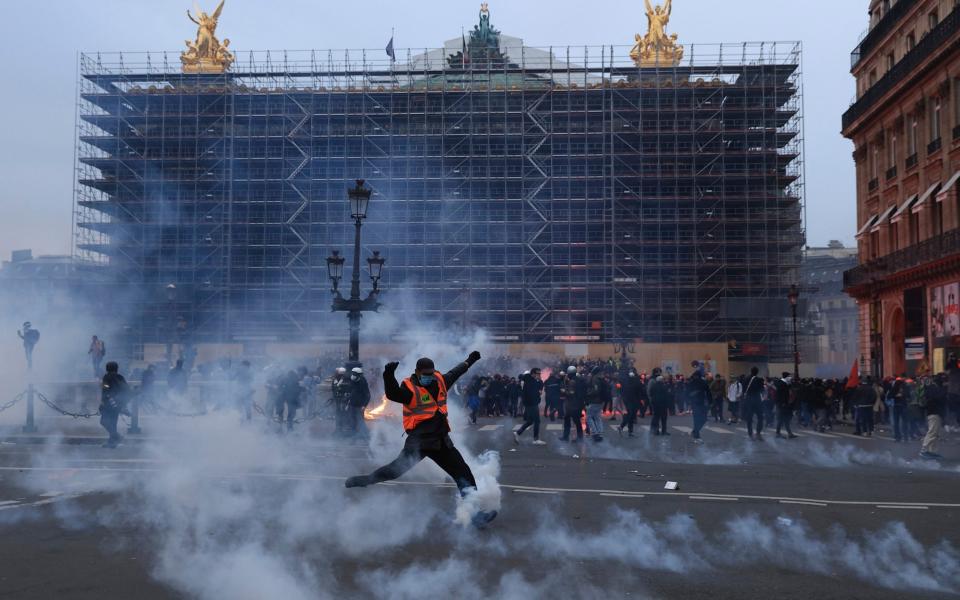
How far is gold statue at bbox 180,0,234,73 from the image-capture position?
5184cm

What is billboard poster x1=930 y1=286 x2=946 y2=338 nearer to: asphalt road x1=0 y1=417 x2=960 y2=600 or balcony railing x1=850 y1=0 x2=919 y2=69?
balcony railing x1=850 y1=0 x2=919 y2=69

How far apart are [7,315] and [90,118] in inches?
888

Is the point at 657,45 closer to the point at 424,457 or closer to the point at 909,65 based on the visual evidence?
the point at 909,65

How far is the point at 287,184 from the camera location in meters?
48.3

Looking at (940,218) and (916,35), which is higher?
(916,35)

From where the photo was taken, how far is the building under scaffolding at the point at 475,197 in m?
47.5

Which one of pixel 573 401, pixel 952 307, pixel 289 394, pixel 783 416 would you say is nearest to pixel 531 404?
pixel 573 401

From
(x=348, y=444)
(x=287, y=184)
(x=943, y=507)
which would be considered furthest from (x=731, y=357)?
(x=943, y=507)

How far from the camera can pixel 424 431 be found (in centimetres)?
831

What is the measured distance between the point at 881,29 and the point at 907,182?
A: 7664 mm

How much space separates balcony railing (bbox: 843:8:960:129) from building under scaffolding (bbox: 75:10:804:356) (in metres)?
8.67

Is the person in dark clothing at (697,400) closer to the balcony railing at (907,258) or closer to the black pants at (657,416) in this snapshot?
the black pants at (657,416)

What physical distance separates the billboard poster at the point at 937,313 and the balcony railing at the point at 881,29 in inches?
458

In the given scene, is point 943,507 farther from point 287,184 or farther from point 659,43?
point 659,43
